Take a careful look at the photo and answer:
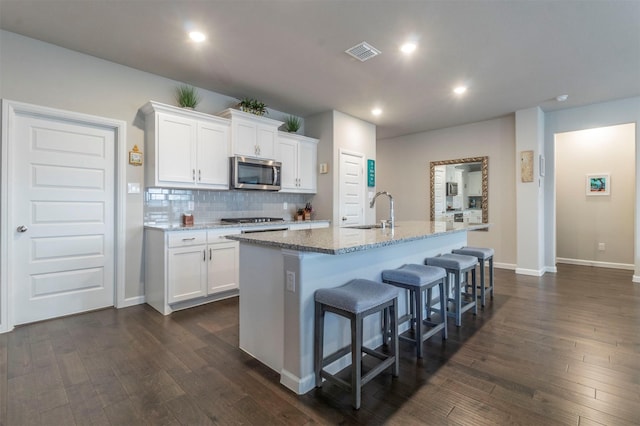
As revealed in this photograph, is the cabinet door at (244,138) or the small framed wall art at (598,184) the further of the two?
the small framed wall art at (598,184)

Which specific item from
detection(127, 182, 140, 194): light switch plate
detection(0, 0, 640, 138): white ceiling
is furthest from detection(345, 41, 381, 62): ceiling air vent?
detection(127, 182, 140, 194): light switch plate

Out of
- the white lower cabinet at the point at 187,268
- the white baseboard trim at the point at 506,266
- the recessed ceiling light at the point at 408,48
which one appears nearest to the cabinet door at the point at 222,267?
the white lower cabinet at the point at 187,268

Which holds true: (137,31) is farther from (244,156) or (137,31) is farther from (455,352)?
(455,352)

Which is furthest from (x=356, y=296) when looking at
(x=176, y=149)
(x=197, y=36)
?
(x=176, y=149)

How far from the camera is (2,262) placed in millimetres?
2756

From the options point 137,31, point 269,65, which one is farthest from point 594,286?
point 137,31

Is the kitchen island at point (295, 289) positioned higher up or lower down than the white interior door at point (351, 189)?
lower down

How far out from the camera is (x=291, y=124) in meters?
4.98

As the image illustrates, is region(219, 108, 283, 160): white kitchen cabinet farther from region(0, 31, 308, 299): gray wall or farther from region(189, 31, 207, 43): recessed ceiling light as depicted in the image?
region(189, 31, 207, 43): recessed ceiling light

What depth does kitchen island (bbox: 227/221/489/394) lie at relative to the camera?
1.86m

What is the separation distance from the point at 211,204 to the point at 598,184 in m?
6.63

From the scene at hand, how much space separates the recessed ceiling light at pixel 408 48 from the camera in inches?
116

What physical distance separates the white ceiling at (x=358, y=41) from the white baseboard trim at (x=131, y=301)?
8.44ft

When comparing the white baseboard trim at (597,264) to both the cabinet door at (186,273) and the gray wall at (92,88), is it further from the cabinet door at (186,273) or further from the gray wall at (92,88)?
the gray wall at (92,88)
